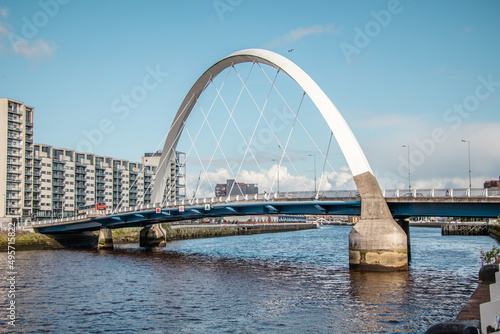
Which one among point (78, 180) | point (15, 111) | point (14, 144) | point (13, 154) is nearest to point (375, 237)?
point (13, 154)

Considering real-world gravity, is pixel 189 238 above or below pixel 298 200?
below

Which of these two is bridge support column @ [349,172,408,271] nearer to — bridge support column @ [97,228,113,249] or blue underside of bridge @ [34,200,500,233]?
blue underside of bridge @ [34,200,500,233]

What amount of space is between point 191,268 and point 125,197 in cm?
12640

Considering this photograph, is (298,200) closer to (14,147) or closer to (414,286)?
(414,286)

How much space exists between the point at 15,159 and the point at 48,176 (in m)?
19.0

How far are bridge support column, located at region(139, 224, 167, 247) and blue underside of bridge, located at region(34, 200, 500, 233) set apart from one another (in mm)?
1342

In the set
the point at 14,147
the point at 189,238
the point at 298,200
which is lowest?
the point at 189,238

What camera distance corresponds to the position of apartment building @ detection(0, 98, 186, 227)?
10706 centimetres

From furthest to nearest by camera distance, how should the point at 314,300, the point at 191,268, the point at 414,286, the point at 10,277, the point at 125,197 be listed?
the point at 125,197
the point at 191,268
the point at 10,277
the point at 414,286
the point at 314,300

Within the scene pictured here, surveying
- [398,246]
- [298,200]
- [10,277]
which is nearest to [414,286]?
[398,246]

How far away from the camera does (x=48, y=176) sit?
423 feet

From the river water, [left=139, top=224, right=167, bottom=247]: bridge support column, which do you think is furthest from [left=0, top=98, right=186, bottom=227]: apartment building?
the river water

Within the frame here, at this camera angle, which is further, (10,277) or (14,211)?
(14,211)

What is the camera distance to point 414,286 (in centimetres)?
3356
